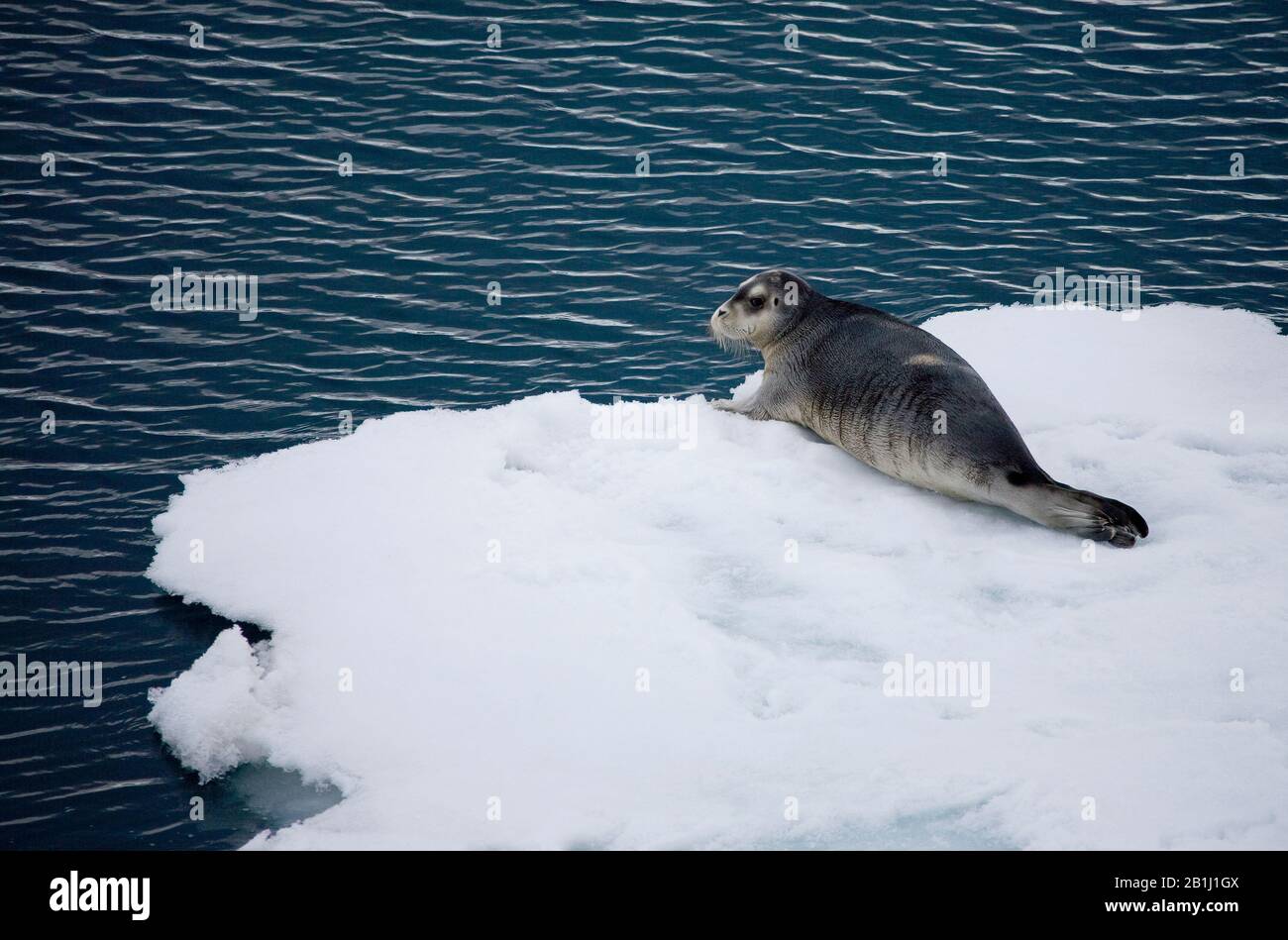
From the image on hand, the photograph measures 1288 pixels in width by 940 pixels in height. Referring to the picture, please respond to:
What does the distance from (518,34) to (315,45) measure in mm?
1934

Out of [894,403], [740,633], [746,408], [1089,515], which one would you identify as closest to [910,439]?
[894,403]

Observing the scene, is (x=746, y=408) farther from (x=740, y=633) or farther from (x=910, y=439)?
(x=740, y=633)

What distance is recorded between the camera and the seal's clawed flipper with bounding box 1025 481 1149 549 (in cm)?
643

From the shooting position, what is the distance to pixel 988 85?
12.7m

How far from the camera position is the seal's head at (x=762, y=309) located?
27.1 feet

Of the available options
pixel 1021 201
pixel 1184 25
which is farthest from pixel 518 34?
pixel 1184 25

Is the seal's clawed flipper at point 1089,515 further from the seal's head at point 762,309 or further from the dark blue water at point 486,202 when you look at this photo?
the dark blue water at point 486,202

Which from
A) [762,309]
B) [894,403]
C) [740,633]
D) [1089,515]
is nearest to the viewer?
[740,633]

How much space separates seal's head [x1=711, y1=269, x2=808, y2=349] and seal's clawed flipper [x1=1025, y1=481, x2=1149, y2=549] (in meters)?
2.23

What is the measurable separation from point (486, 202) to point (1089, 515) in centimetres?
621

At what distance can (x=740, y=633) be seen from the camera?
6.07m

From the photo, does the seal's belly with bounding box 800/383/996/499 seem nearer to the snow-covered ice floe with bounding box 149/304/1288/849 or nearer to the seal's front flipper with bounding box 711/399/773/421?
the snow-covered ice floe with bounding box 149/304/1288/849

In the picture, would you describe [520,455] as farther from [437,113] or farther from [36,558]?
[437,113]
